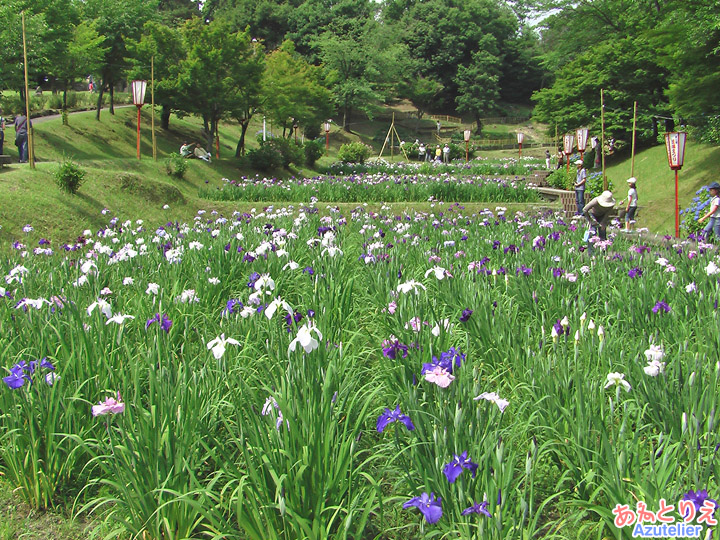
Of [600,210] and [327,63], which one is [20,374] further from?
[327,63]

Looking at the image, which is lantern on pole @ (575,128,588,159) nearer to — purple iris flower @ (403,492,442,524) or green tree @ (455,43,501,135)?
purple iris flower @ (403,492,442,524)

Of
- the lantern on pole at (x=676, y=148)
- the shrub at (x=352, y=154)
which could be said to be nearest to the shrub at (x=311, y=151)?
the shrub at (x=352, y=154)

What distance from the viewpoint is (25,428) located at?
233cm

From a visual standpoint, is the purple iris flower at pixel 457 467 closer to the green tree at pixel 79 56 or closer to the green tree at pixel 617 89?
the green tree at pixel 79 56

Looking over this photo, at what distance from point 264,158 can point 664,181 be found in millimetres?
13650

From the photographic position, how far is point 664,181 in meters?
17.6

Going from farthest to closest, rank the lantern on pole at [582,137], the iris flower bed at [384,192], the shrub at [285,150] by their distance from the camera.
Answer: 1. the shrub at [285,150]
2. the lantern on pole at [582,137]
3. the iris flower bed at [384,192]

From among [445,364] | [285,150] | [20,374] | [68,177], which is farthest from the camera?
[285,150]

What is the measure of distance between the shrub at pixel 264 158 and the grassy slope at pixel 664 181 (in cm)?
1231

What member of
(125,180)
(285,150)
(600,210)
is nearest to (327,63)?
(285,150)

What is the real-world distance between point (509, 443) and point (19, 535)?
196cm

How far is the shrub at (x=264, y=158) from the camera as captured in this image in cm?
2017

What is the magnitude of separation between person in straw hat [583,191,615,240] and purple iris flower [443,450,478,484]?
6.11 meters

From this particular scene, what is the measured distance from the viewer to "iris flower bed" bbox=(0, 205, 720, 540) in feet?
6.17
